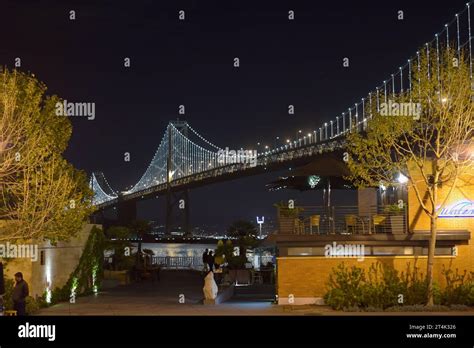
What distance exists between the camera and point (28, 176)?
23.8 m

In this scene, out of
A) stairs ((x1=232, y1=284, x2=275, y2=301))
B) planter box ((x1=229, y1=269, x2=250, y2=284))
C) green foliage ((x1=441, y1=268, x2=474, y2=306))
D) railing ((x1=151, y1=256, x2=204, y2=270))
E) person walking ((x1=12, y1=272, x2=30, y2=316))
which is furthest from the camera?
railing ((x1=151, y1=256, x2=204, y2=270))

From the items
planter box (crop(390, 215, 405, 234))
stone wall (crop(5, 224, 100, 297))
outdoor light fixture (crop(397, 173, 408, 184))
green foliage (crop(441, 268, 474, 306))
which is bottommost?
green foliage (crop(441, 268, 474, 306))

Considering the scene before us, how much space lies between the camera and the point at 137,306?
24.6 meters

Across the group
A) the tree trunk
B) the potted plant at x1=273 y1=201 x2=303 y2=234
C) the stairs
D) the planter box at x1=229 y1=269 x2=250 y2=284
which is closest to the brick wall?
the potted plant at x1=273 y1=201 x2=303 y2=234

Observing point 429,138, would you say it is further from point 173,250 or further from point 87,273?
point 173,250

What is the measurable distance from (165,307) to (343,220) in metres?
6.43

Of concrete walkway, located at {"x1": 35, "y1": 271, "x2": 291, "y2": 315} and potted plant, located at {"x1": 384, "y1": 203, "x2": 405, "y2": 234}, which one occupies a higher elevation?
potted plant, located at {"x1": 384, "y1": 203, "x2": 405, "y2": 234}

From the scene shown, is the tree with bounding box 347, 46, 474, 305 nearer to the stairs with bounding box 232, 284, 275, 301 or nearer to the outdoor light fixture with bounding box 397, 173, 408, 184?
the outdoor light fixture with bounding box 397, 173, 408, 184

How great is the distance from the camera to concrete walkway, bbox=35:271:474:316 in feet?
73.8

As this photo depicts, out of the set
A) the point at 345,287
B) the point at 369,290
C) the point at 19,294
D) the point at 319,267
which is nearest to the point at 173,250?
the point at 319,267

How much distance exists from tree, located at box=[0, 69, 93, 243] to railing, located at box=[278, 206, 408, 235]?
681 cm

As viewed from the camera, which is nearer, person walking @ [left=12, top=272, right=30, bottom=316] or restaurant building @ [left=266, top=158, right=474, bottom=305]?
person walking @ [left=12, top=272, right=30, bottom=316]
